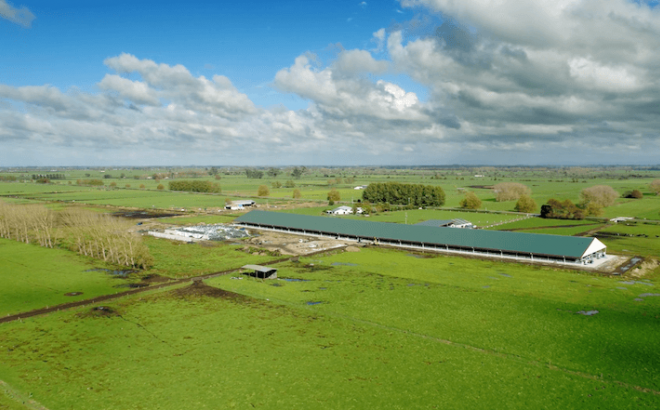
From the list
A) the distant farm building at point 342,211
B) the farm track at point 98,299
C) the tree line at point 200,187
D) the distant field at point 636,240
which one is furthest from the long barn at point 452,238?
the tree line at point 200,187

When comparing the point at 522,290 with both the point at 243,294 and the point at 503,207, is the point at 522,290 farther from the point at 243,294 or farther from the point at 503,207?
the point at 503,207

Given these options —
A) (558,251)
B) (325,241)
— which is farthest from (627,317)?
(325,241)

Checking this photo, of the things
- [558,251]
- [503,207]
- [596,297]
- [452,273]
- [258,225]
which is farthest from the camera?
[503,207]

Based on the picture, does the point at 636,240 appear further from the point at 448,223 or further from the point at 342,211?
the point at 342,211

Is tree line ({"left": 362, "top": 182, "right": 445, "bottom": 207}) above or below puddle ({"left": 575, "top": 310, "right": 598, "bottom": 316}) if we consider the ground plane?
above

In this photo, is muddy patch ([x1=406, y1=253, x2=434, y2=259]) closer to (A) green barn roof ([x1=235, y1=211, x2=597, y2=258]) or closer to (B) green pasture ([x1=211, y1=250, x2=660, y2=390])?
(A) green barn roof ([x1=235, y1=211, x2=597, y2=258])

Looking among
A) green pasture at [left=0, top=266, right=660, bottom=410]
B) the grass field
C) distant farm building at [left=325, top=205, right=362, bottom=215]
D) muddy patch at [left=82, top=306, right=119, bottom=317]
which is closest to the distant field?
the grass field

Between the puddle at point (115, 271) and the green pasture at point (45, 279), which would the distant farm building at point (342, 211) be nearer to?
the green pasture at point (45, 279)
